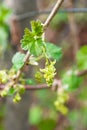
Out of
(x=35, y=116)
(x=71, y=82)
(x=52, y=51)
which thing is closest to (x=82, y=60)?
(x=71, y=82)

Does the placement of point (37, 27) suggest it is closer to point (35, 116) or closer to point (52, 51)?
point (52, 51)

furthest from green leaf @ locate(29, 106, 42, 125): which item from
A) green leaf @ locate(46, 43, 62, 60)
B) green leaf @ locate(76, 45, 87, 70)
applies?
green leaf @ locate(46, 43, 62, 60)

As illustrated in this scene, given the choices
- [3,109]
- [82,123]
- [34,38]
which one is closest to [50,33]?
[82,123]

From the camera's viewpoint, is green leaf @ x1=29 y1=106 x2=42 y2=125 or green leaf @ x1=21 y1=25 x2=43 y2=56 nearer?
green leaf @ x1=21 y1=25 x2=43 y2=56

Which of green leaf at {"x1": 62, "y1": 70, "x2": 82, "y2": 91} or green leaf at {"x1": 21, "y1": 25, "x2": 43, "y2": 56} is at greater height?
green leaf at {"x1": 62, "y1": 70, "x2": 82, "y2": 91}

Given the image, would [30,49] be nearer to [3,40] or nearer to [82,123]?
[3,40]

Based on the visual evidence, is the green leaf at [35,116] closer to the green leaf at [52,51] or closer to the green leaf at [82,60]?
the green leaf at [82,60]

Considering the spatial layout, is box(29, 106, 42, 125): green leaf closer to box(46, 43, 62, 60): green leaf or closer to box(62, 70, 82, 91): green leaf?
box(62, 70, 82, 91): green leaf

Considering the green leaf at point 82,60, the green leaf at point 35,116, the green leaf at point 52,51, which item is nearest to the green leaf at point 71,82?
the green leaf at point 82,60

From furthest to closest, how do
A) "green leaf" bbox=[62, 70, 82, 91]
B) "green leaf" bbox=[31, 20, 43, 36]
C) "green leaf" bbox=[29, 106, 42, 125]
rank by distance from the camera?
"green leaf" bbox=[29, 106, 42, 125] → "green leaf" bbox=[62, 70, 82, 91] → "green leaf" bbox=[31, 20, 43, 36]

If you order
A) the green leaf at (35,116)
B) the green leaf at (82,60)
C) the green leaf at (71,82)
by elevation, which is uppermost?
the green leaf at (35,116)

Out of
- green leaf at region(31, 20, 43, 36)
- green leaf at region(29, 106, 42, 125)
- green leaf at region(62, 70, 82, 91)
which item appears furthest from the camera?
green leaf at region(29, 106, 42, 125)
